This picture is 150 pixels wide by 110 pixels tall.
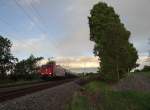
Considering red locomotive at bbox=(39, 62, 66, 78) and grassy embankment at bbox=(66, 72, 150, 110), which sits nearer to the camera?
grassy embankment at bbox=(66, 72, 150, 110)

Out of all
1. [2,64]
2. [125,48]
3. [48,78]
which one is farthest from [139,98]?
[2,64]

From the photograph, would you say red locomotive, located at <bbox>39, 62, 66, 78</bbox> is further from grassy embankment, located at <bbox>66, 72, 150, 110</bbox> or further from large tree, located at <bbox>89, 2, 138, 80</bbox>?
grassy embankment, located at <bbox>66, 72, 150, 110</bbox>

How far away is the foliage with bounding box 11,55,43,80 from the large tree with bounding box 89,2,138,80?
26.9 metres

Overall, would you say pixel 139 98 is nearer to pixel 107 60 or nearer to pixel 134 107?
pixel 134 107

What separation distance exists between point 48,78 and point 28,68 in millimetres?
29981

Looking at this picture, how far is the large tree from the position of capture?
51969mm

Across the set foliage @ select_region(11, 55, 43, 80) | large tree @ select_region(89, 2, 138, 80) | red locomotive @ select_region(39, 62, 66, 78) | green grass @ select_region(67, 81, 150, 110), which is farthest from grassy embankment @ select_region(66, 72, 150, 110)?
foliage @ select_region(11, 55, 43, 80)

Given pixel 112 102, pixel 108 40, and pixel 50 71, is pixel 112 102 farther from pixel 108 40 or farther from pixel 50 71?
pixel 50 71

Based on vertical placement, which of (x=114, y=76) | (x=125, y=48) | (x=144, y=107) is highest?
(x=125, y=48)

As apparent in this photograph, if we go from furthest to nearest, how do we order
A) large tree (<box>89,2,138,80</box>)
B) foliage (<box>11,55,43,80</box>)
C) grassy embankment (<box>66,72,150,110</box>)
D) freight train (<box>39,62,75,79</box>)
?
1. foliage (<box>11,55,43,80</box>)
2. freight train (<box>39,62,75,79</box>)
3. large tree (<box>89,2,138,80</box>)
4. grassy embankment (<box>66,72,150,110</box>)

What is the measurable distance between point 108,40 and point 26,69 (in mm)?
47287

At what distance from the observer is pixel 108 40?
53.7 m

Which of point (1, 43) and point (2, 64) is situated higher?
point (1, 43)

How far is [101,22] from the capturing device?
54.5 meters
